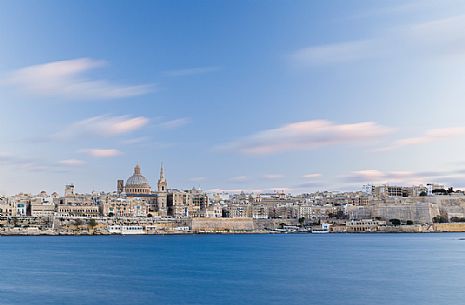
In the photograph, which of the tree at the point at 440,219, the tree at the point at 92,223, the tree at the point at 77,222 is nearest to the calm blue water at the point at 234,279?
the tree at the point at 77,222

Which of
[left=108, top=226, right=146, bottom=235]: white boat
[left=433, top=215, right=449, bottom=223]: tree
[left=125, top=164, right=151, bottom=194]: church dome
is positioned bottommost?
[left=108, top=226, right=146, bottom=235]: white boat

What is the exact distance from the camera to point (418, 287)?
61.3 feet

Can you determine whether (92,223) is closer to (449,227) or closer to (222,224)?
(222,224)

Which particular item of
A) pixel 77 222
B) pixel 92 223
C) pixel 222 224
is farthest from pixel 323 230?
pixel 77 222

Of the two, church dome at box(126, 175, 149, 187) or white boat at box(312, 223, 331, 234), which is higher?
church dome at box(126, 175, 149, 187)

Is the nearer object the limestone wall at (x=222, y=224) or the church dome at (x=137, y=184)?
the limestone wall at (x=222, y=224)

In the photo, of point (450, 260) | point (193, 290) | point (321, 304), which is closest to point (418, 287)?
point (321, 304)

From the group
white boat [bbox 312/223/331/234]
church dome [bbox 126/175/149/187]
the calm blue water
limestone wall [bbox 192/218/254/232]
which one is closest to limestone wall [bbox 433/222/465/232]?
white boat [bbox 312/223/331/234]

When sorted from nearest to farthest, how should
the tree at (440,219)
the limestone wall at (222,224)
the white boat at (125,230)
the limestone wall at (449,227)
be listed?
1. the white boat at (125,230)
2. the limestone wall at (222,224)
3. the limestone wall at (449,227)
4. the tree at (440,219)

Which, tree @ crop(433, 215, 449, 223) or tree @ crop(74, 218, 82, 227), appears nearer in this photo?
tree @ crop(74, 218, 82, 227)

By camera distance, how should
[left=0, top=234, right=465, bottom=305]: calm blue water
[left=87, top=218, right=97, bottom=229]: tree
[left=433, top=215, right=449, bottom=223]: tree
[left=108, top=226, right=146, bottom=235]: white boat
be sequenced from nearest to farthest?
[left=0, top=234, right=465, bottom=305]: calm blue water → [left=108, top=226, right=146, bottom=235]: white boat → [left=87, top=218, right=97, bottom=229]: tree → [left=433, top=215, right=449, bottom=223]: tree

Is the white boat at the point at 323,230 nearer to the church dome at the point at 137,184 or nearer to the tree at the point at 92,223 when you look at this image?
the church dome at the point at 137,184

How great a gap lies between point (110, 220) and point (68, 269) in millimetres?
37655

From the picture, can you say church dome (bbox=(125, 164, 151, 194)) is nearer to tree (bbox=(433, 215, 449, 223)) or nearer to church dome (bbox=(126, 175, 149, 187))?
church dome (bbox=(126, 175, 149, 187))
